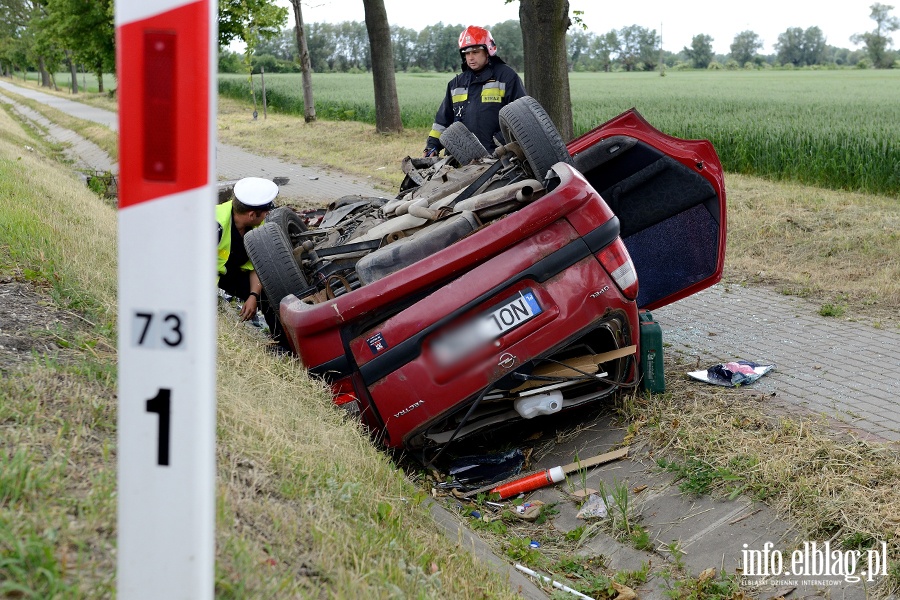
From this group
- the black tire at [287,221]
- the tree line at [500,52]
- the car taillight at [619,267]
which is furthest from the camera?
the tree line at [500,52]

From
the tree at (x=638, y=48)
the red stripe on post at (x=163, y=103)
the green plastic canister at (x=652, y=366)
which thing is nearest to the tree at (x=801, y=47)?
the tree at (x=638, y=48)

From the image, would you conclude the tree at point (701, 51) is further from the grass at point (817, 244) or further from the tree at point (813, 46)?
the grass at point (817, 244)

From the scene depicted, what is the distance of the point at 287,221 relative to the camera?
622cm

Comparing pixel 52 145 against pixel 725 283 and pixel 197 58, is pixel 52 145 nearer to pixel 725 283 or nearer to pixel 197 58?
pixel 725 283

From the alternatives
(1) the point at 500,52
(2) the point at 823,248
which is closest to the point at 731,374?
(2) the point at 823,248

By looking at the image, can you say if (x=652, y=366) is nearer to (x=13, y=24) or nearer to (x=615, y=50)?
(x=13, y=24)

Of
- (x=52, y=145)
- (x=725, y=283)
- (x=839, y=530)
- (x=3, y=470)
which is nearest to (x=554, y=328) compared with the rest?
(x=839, y=530)

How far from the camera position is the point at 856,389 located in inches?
205

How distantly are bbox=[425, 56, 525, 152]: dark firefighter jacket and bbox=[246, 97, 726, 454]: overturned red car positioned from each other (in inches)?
107

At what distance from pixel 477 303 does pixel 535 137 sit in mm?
1277

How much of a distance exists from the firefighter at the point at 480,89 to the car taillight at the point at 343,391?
3825mm

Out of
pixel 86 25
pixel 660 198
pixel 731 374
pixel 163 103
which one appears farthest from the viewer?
pixel 86 25

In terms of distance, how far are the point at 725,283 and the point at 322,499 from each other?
19.1ft

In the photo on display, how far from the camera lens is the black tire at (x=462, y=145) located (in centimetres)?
684
